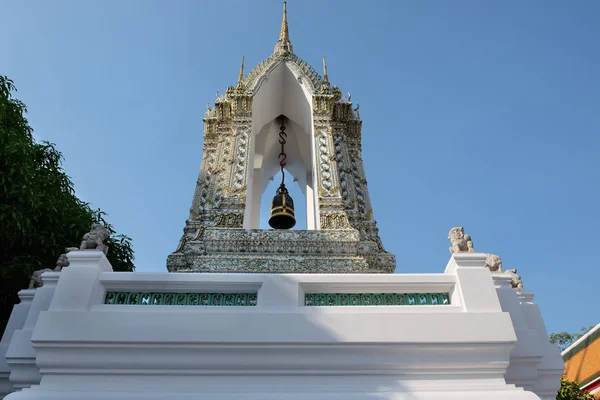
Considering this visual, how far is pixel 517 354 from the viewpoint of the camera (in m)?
4.27

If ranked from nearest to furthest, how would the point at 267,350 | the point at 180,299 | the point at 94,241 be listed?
the point at 267,350 < the point at 180,299 < the point at 94,241

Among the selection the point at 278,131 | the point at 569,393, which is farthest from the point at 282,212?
the point at 569,393

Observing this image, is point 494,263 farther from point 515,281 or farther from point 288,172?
point 288,172

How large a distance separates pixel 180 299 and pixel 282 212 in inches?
133

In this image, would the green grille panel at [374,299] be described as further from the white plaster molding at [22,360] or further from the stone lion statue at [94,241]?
the white plaster molding at [22,360]

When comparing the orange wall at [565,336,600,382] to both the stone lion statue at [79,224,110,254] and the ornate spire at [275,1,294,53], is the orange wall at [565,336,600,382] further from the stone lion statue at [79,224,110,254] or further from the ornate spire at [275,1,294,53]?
the stone lion statue at [79,224,110,254]

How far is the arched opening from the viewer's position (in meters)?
8.86

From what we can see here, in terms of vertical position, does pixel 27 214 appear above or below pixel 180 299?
above

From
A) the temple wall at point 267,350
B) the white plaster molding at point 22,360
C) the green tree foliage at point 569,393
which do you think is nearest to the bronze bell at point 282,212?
the temple wall at point 267,350

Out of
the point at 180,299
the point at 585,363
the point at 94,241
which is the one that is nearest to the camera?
the point at 180,299

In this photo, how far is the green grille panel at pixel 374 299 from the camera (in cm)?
438

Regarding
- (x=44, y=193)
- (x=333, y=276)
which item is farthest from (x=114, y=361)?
(x=44, y=193)

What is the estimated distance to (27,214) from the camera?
8094 millimetres

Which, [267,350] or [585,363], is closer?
[267,350]
